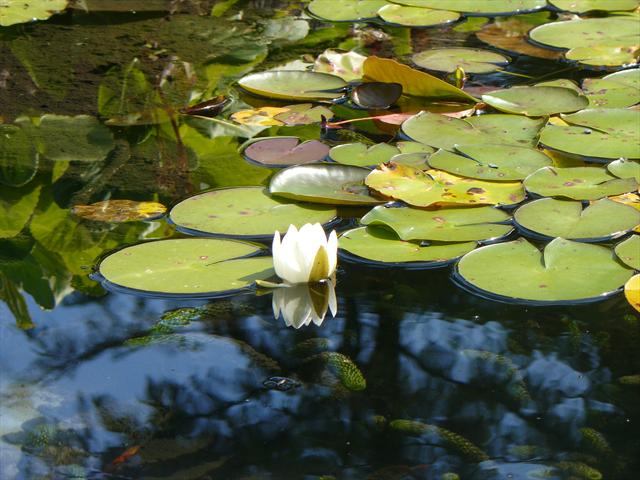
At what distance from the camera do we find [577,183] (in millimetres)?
2385

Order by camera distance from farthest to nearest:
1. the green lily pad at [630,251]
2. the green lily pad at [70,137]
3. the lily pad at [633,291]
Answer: the green lily pad at [70,137]
the green lily pad at [630,251]
the lily pad at [633,291]

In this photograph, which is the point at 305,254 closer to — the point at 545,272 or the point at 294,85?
the point at 545,272

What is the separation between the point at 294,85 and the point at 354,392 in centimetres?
174

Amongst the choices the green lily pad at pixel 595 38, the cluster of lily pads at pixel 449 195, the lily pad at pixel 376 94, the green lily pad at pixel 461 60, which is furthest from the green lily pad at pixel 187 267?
the green lily pad at pixel 595 38

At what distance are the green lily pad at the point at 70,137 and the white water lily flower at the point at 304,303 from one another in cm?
96

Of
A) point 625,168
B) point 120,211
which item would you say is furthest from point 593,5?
point 120,211

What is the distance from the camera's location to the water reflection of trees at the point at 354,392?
147cm

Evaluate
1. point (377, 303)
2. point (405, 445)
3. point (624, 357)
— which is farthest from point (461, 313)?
point (405, 445)

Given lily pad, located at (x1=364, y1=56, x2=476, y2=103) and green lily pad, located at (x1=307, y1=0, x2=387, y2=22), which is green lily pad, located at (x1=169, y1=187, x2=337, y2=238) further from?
green lily pad, located at (x1=307, y1=0, x2=387, y2=22)

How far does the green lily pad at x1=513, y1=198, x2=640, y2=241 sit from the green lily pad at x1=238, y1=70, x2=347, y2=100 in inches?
42.3

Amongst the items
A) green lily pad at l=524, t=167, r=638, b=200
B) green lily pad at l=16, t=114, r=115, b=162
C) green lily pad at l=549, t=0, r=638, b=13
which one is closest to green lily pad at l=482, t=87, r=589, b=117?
green lily pad at l=524, t=167, r=638, b=200

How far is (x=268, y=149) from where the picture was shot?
2689 mm

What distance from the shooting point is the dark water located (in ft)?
4.82

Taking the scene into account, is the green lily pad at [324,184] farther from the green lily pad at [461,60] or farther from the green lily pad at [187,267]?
the green lily pad at [461,60]
